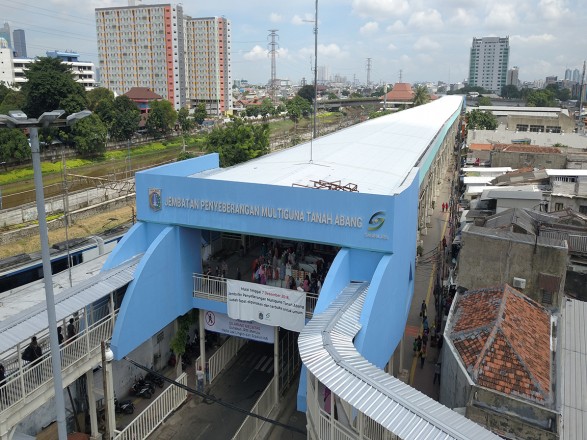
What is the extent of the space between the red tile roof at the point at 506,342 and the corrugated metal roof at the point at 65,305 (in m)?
7.69

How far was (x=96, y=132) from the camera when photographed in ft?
149

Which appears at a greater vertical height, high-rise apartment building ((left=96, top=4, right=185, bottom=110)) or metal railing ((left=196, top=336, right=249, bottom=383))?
high-rise apartment building ((left=96, top=4, right=185, bottom=110))

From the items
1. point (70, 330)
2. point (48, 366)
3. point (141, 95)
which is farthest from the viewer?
point (141, 95)

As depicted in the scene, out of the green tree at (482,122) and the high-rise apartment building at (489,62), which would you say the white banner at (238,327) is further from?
the high-rise apartment building at (489,62)

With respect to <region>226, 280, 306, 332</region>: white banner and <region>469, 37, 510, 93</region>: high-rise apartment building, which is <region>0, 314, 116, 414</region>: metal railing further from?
<region>469, 37, 510, 93</region>: high-rise apartment building

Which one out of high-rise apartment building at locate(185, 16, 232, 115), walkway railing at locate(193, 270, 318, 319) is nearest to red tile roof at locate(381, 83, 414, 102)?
high-rise apartment building at locate(185, 16, 232, 115)

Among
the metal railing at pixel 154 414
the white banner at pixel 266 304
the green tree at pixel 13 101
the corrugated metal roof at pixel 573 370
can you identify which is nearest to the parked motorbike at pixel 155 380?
the metal railing at pixel 154 414

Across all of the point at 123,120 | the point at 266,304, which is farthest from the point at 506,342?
the point at 123,120

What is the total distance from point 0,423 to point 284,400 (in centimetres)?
695

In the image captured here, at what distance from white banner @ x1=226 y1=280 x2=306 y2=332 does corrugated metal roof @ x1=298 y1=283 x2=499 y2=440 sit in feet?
9.72

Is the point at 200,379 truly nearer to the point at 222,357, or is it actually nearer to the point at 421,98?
the point at 222,357

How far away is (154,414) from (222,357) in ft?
10.0

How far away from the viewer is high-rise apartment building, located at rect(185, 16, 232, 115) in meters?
94.6

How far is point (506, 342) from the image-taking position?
10289 millimetres
